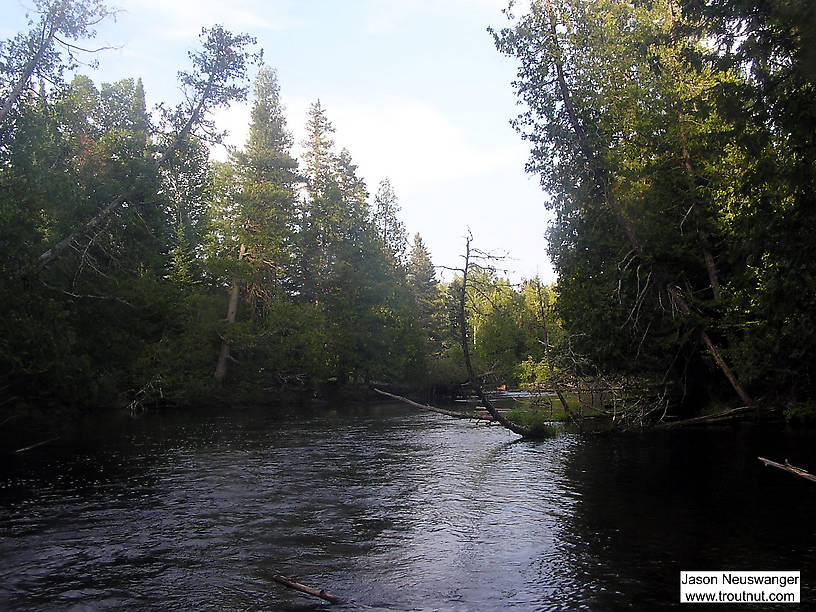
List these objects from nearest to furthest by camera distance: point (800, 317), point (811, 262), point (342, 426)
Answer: point (811, 262) → point (800, 317) → point (342, 426)

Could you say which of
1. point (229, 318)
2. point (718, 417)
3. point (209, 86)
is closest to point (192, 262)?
point (229, 318)

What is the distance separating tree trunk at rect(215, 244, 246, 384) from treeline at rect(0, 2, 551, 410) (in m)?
0.15

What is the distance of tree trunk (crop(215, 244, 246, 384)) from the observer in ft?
153

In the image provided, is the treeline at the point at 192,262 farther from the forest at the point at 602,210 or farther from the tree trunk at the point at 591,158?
the tree trunk at the point at 591,158

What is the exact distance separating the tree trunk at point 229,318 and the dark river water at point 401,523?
76.8 feet

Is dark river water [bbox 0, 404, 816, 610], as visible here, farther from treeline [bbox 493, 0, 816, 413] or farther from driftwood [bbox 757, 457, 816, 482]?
treeline [bbox 493, 0, 816, 413]

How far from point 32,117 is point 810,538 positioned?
25.6 meters

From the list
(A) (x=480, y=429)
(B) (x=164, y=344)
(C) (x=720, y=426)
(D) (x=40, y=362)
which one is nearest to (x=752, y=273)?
(C) (x=720, y=426)

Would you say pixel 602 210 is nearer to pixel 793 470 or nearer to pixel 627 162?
pixel 627 162

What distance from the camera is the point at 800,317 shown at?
19.1 metres

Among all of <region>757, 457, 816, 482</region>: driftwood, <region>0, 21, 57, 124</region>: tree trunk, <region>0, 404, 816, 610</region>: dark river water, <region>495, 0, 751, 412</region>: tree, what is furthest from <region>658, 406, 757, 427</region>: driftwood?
<region>0, 21, 57, 124</region>: tree trunk

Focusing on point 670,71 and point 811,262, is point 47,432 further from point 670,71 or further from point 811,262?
point 670,71

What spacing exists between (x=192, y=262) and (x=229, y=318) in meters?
5.08

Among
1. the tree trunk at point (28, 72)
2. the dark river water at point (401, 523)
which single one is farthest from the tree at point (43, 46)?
the dark river water at point (401, 523)
